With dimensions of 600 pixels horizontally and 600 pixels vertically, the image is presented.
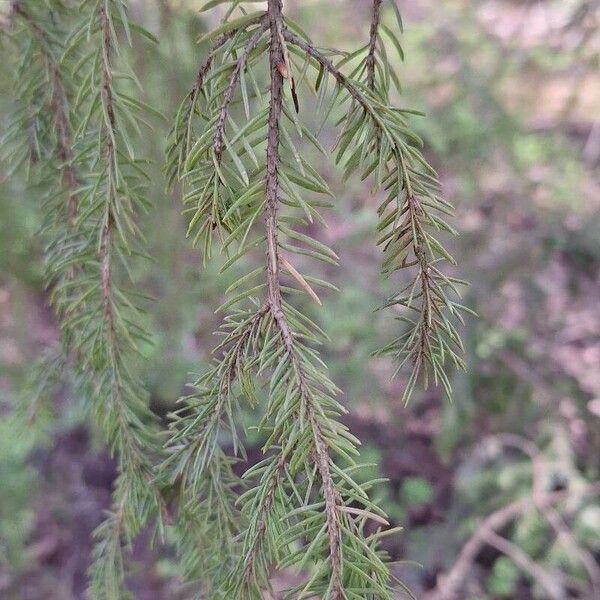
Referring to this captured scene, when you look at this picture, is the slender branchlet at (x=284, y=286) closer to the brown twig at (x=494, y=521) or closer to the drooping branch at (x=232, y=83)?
the drooping branch at (x=232, y=83)

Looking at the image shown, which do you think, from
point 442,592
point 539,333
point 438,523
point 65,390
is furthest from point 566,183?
point 65,390

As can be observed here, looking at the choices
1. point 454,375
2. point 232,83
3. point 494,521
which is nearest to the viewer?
point 232,83

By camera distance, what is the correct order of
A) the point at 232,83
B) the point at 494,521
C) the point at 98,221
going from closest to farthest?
the point at 232,83, the point at 98,221, the point at 494,521

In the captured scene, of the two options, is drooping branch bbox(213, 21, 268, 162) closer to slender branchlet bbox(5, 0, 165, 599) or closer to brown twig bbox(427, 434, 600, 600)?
slender branchlet bbox(5, 0, 165, 599)

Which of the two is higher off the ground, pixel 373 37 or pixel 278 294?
pixel 373 37

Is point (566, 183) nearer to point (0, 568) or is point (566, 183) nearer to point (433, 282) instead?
point (433, 282)

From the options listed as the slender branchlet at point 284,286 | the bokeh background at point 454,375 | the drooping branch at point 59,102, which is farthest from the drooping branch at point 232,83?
the bokeh background at point 454,375

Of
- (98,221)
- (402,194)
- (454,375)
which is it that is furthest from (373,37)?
(454,375)

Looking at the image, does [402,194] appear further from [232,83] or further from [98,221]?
[98,221]

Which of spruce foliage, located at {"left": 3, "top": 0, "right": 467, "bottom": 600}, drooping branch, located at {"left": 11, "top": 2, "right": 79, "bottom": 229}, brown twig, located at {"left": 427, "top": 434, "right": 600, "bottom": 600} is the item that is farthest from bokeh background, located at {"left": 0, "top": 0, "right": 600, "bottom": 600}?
spruce foliage, located at {"left": 3, "top": 0, "right": 467, "bottom": 600}
